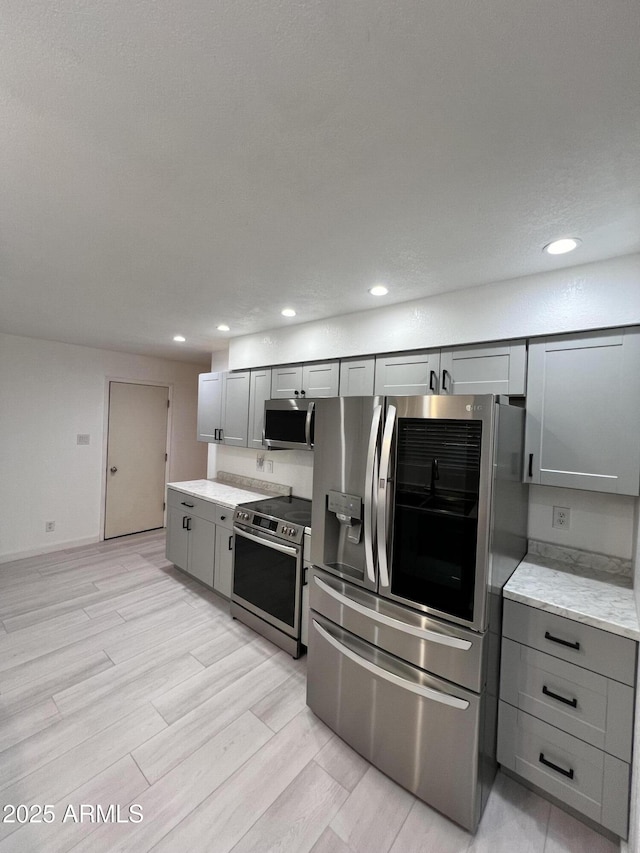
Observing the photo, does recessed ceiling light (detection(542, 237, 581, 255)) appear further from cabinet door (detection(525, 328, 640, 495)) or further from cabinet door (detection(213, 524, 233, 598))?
cabinet door (detection(213, 524, 233, 598))

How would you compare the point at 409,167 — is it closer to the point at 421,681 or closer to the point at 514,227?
the point at 514,227

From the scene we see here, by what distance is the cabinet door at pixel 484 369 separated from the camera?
1948 millimetres

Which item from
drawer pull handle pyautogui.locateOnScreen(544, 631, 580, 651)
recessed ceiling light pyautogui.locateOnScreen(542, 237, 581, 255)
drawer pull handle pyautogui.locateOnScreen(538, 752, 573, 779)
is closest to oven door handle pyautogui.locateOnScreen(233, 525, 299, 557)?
drawer pull handle pyautogui.locateOnScreen(544, 631, 580, 651)

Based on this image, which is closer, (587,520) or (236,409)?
(587,520)

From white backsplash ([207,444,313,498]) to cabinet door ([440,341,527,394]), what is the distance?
1.44m

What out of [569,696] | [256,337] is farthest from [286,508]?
[569,696]

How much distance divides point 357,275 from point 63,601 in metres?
3.64

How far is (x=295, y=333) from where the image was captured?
3127mm

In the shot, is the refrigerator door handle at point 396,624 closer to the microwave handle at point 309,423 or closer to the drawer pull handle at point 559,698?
the drawer pull handle at point 559,698

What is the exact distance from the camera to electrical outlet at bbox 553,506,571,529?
2033mm

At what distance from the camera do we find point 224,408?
12.3 ft

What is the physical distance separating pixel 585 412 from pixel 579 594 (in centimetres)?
86

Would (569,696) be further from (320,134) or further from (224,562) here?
(224,562)

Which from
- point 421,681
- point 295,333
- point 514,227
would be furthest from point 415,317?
point 421,681
